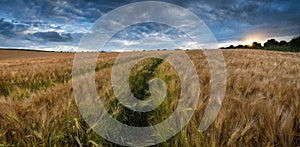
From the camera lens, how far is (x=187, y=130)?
138 centimetres

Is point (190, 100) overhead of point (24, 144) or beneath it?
overhead

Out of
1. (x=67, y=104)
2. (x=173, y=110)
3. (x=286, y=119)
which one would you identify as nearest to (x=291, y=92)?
(x=286, y=119)

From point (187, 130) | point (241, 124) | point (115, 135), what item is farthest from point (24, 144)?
point (241, 124)

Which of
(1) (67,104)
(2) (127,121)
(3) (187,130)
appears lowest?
(2) (127,121)

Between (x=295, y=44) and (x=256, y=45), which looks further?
(x=256, y=45)

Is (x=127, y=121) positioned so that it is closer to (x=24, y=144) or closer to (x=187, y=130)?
(x=187, y=130)

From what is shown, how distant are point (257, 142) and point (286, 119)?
0.87 ft

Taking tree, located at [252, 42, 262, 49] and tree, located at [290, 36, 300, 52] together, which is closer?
tree, located at [290, 36, 300, 52]

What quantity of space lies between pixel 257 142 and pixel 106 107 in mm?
1210

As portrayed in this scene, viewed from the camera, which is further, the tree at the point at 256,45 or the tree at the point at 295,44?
the tree at the point at 256,45

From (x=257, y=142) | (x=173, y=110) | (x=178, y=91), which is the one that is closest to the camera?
(x=257, y=142)

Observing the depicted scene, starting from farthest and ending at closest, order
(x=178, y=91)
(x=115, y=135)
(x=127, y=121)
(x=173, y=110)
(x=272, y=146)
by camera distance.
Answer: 1. (x=178, y=91)
2. (x=127, y=121)
3. (x=173, y=110)
4. (x=115, y=135)
5. (x=272, y=146)

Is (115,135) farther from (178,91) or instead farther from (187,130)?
(178,91)

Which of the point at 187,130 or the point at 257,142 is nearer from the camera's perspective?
the point at 257,142
